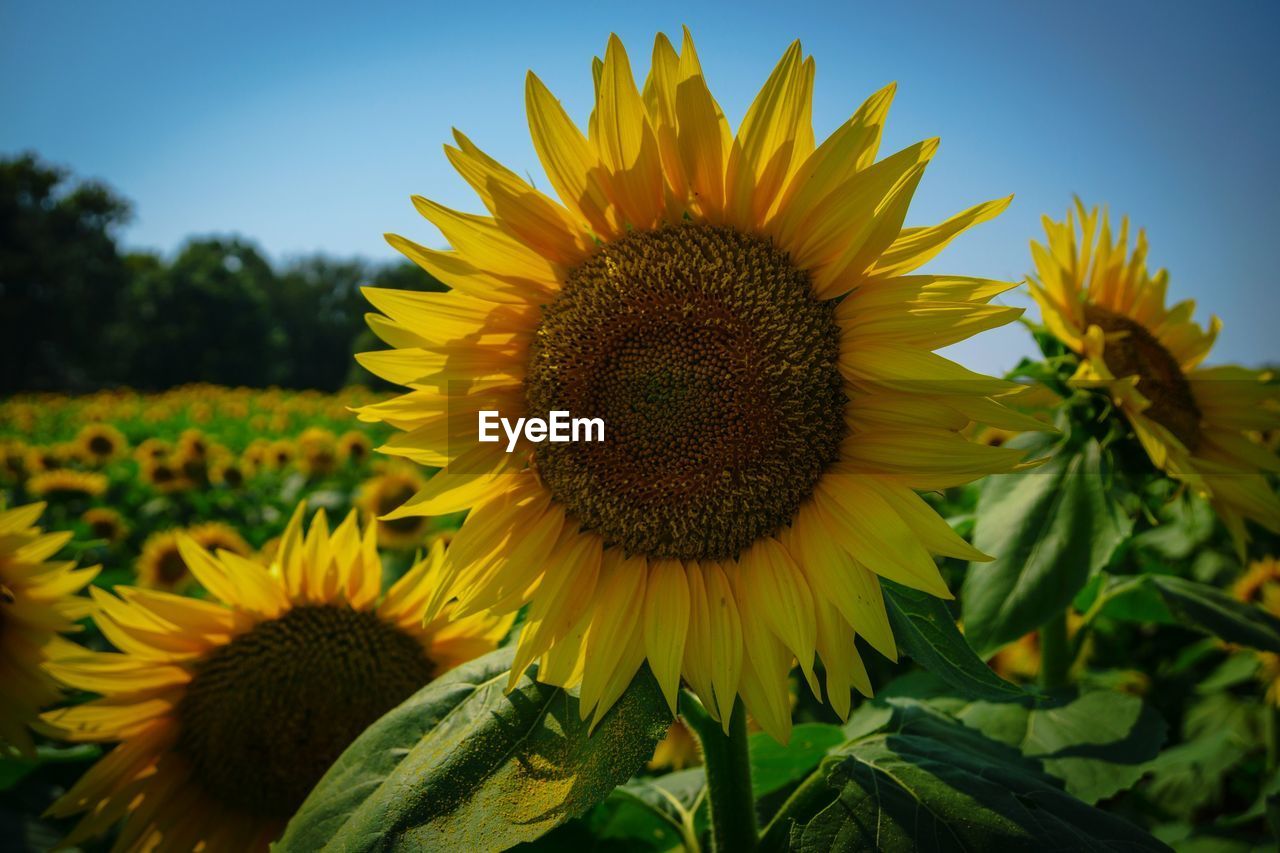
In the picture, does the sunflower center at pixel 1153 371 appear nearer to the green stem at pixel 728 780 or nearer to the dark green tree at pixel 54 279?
the green stem at pixel 728 780

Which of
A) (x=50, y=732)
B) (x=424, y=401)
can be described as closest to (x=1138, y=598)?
(x=424, y=401)

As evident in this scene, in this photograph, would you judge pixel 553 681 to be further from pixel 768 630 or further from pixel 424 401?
pixel 424 401

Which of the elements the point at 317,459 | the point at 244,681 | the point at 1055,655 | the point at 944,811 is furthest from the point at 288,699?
the point at 317,459

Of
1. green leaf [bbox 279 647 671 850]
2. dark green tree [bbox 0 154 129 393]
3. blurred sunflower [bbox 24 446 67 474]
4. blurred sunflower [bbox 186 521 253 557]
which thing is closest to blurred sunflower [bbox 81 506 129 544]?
blurred sunflower [bbox 186 521 253 557]

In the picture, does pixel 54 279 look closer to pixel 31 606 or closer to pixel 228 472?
pixel 228 472

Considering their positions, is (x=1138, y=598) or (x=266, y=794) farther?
(x=1138, y=598)

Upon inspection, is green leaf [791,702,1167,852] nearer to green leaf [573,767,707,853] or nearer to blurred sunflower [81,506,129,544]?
green leaf [573,767,707,853]
